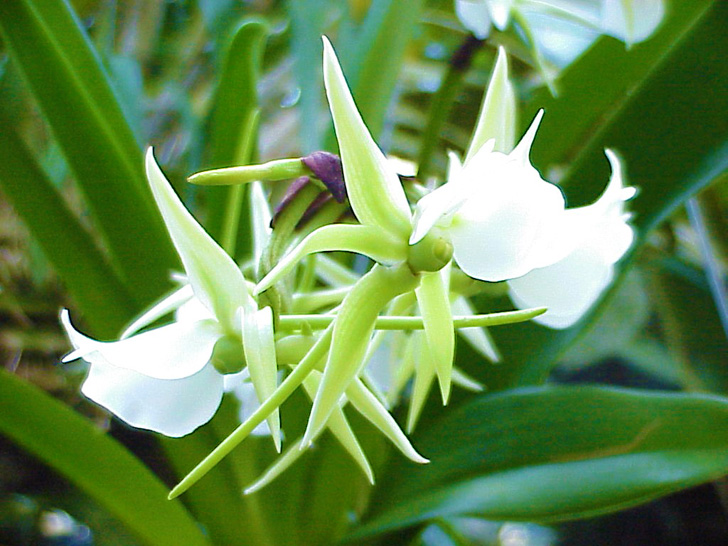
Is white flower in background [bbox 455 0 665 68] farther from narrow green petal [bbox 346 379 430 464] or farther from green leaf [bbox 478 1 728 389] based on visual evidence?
narrow green petal [bbox 346 379 430 464]

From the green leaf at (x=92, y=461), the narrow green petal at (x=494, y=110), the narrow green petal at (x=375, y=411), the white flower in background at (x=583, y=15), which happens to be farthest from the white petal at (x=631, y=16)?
the green leaf at (x=92, y=461)

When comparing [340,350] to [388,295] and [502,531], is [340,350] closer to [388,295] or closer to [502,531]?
[388,295]

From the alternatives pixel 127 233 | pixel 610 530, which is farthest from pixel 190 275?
pixel 610 530

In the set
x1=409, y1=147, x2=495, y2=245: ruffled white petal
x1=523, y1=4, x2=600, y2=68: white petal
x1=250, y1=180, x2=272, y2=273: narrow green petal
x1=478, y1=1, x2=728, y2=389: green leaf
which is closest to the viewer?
x1=409, y1=147, x2=495, y2=245: ruffled white petal

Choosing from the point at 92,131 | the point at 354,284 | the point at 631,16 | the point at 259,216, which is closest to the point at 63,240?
the point at 92,131


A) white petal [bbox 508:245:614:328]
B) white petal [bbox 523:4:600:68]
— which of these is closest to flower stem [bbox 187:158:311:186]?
white petal [bbox 508:245:614:328]

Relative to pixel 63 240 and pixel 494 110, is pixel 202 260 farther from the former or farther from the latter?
pixel 63 240
